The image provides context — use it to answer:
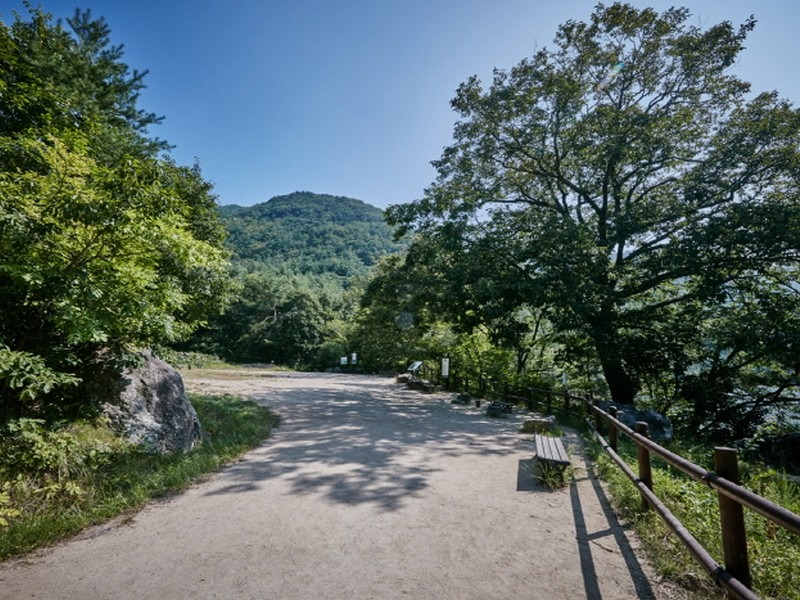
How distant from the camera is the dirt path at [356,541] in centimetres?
262

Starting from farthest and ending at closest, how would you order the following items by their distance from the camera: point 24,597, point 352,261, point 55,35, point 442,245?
point 352,261, point 442,245, point 55,35, point 24,597

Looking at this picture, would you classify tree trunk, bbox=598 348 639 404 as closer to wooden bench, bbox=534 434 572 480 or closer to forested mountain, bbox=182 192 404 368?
wooden bench, bbox=534 434 572 480

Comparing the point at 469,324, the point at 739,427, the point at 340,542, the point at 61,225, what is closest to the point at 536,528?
the point at 340,542

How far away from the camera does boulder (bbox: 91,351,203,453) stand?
5.26 meters

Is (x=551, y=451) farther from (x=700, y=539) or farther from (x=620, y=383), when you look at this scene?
(x=620, y=383)

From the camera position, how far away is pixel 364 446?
6426 millimetres

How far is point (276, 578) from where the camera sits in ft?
8.87

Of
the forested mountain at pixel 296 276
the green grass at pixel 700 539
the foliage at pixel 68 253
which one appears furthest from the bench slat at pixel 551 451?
the forested mountain at pixel 296 276

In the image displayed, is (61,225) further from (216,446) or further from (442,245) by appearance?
(442,245)

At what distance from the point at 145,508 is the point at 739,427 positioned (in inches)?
608

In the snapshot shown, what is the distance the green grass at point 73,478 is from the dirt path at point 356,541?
0.77 ft

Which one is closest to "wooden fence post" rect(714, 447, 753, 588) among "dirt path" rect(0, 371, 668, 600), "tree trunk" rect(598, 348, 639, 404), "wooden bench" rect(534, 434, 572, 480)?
"dirt path" rect(0, 371, 668, 600)

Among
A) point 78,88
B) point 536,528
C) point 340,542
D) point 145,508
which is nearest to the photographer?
point 340,542

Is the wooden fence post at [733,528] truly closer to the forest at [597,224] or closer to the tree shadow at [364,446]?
the tree shadow at [364,446]
